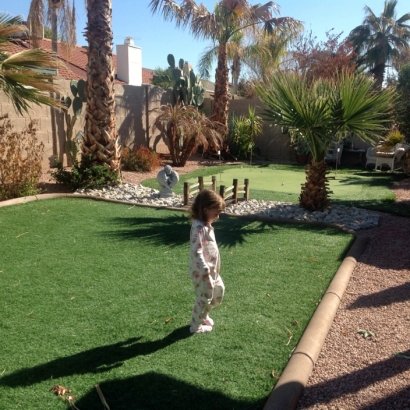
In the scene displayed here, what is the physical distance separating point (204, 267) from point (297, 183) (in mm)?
9273

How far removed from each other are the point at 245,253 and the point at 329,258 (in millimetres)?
1070

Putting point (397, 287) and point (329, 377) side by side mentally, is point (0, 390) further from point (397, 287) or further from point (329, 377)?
point (397, 287)

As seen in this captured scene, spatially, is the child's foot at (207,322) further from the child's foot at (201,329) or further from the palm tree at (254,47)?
the palm tree at (254,47)

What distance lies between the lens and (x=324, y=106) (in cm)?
759

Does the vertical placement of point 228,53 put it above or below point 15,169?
above

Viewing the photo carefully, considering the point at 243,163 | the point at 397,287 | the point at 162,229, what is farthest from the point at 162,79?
the point at 397,287

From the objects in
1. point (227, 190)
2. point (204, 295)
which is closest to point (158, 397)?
point (204, 295)

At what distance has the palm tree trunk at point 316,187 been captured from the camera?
8.31 m

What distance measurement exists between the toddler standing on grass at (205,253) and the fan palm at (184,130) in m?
10.5

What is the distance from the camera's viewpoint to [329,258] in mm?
5961

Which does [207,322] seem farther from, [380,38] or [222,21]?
[380,38]

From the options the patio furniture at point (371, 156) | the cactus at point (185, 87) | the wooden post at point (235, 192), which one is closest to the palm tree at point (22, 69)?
the wooden post at point (235, 192)

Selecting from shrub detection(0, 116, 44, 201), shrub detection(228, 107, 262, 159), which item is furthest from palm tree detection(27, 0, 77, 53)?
shrub detection(0, 116, 44, 201)

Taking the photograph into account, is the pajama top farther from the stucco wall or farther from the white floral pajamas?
the stucco wall
